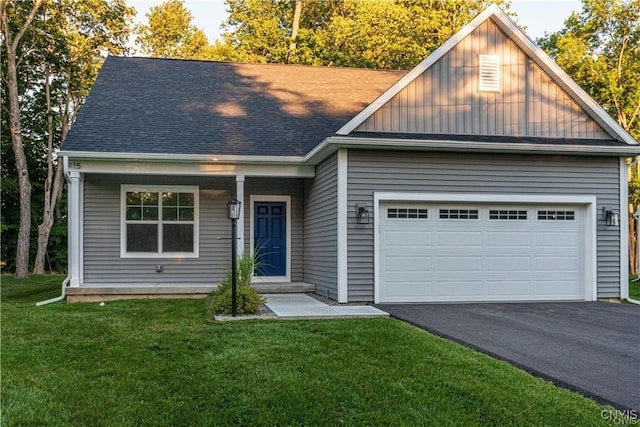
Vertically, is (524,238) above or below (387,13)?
below

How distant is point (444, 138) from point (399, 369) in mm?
5650

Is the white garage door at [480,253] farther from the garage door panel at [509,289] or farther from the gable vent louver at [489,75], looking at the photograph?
the gable vent louver at [489,75]

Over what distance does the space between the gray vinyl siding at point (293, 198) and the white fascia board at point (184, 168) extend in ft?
3.28

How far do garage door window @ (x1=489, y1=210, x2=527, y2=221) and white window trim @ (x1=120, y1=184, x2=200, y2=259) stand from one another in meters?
5.87

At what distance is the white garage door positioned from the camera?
9.92 meters

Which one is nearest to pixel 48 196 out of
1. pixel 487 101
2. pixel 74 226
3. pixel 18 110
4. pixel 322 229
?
pixel 18 110

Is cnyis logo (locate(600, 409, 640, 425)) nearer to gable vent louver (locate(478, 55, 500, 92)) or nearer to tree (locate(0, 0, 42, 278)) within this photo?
gable vent louver (locate(478, 55, 500, 92))

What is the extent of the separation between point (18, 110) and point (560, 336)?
57.4 feet

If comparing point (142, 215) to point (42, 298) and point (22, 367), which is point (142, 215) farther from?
point (22, 367)

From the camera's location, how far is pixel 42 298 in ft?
38.2

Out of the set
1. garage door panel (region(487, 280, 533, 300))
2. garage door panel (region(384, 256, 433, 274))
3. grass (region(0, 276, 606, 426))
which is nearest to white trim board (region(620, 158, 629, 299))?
garage door panel (region(487, 280, 533, 300))

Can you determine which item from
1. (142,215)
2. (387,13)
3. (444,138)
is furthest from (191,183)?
(387,13)

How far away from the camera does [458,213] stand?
33.3 ft

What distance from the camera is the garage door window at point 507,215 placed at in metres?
10.2
